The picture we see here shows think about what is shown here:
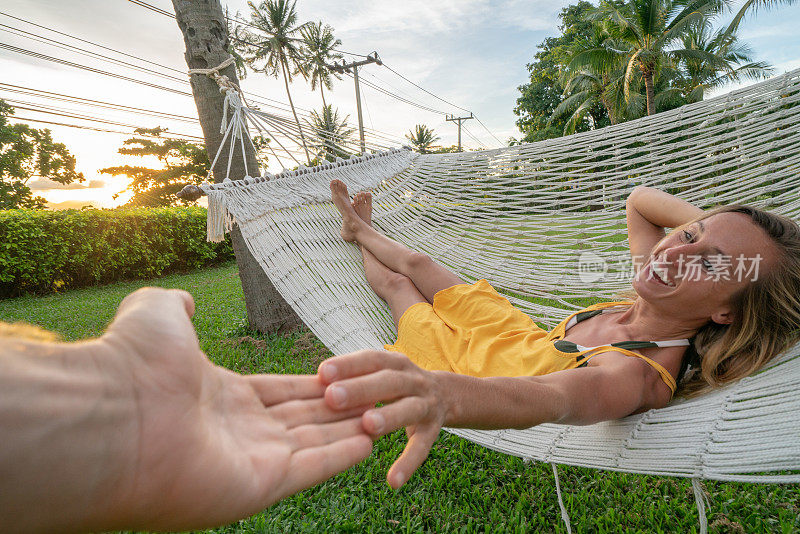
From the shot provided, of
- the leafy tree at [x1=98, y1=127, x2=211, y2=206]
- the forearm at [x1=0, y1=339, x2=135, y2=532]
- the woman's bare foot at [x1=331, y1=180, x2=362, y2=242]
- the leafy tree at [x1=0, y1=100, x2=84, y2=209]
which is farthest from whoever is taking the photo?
the leafy tree at [x1=98, y1=127, x2=211, y2=206]

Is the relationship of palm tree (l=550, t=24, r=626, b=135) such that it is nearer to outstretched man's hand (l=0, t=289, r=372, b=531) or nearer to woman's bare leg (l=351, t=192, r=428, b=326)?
woman's bare leg (l=351, t=192, r=428, b=326)

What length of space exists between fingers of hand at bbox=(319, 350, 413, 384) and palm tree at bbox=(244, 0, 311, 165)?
18.6 m

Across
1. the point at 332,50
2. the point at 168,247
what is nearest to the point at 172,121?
the point at 168,247

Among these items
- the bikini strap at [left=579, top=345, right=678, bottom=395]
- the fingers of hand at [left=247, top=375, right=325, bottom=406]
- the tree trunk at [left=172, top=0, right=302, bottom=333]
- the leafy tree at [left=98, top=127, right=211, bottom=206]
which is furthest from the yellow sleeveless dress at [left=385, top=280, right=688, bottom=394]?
the leafy tree at [left=98, top=127, right=211, bottom=206]

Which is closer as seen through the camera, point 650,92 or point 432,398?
point 432,398

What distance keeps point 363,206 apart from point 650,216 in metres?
1.20

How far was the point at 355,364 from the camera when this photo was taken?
0.52m

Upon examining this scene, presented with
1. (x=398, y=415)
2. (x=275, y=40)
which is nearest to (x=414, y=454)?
(x=398, y=415)

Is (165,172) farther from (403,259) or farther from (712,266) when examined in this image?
(712,266)

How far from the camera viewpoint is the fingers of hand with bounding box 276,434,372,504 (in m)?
0.44

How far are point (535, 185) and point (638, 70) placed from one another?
41.3 feet

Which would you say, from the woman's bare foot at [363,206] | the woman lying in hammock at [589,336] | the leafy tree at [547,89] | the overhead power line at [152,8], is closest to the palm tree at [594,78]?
the leafy tree at [547,89]

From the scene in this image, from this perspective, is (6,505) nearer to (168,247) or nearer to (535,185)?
(535,185)

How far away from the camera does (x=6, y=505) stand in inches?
11.2
